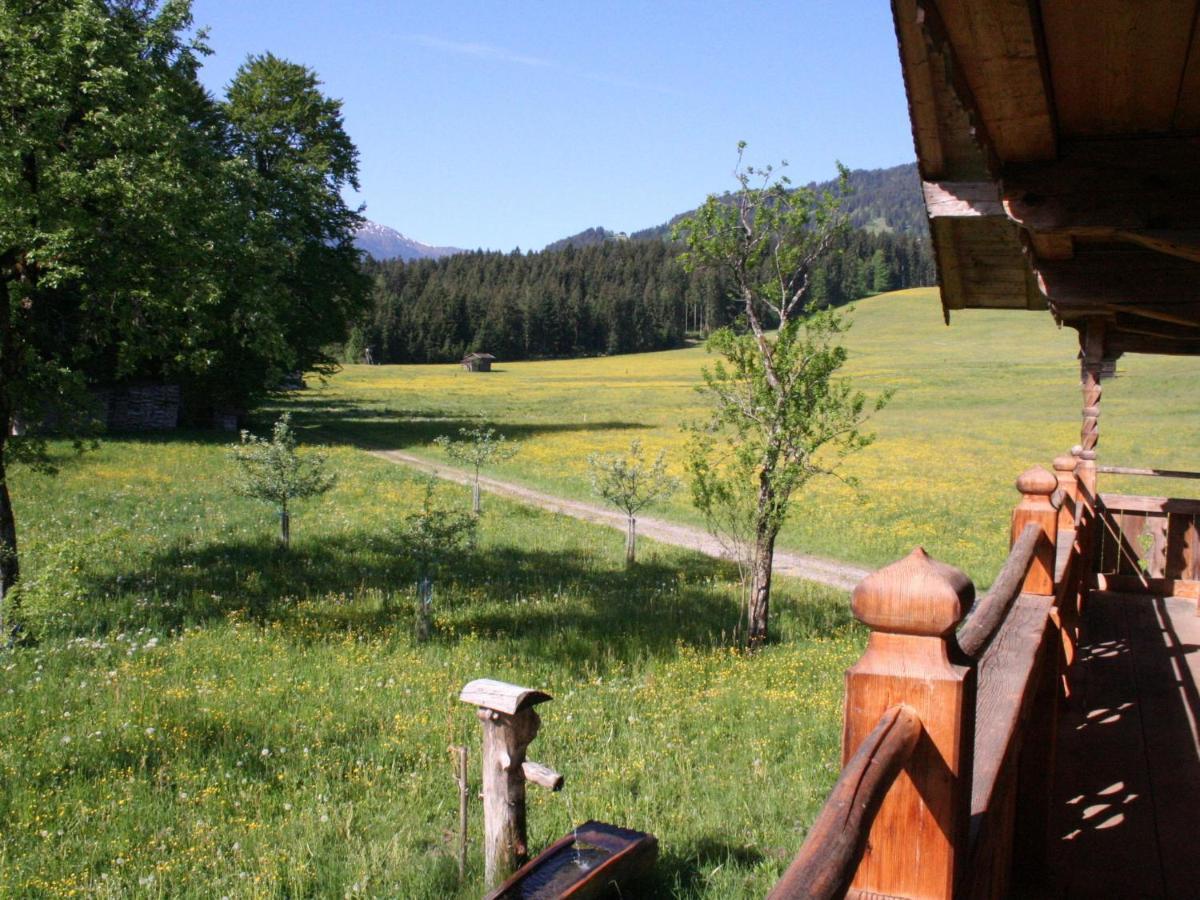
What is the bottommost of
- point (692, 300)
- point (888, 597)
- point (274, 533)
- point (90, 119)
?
point (274, 533)

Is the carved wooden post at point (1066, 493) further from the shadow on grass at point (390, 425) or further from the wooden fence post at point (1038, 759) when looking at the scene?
the shadow on grass at point (390, 425)

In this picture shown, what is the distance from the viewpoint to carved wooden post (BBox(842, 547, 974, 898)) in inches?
53.0

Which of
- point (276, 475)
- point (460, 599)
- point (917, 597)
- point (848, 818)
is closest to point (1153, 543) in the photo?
point (460, 599)

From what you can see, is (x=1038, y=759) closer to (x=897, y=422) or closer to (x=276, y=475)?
(x=276, y=475)

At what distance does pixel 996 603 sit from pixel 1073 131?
183cm

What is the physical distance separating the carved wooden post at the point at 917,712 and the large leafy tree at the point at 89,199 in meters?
9.57

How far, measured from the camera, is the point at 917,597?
134 cm

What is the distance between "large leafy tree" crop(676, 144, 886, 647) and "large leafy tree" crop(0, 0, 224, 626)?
18.4 feet

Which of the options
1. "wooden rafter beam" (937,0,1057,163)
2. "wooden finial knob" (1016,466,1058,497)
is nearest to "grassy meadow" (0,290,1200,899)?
"wooden finial knob" (1016,466,1058,497)

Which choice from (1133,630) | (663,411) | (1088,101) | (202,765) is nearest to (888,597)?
(1088,101)

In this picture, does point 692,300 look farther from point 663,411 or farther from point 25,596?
point 25,596

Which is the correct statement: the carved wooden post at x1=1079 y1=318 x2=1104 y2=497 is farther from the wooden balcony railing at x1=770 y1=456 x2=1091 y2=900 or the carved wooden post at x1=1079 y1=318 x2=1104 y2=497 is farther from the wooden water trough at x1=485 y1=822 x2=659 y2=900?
the wooden balcony railing at x1=770 y1=456 x2=1091 y2=900

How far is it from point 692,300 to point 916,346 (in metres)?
40.4

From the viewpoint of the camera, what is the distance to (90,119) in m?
9.48
